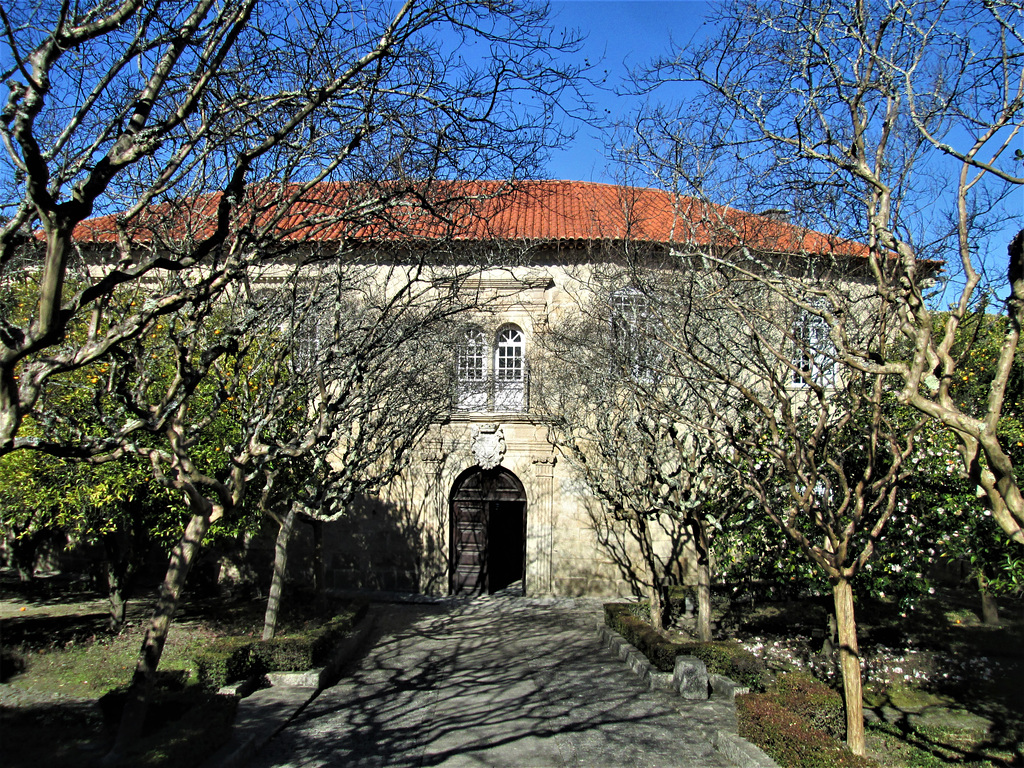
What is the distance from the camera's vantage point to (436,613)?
14.7m

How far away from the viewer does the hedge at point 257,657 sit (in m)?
8.02

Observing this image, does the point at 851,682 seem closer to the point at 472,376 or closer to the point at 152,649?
the point at 152,649

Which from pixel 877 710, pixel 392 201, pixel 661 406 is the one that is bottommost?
pixel 877 710

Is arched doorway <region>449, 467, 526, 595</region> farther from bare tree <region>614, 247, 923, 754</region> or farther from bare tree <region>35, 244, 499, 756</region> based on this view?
bare tree <region>614, 247, 923, 754</region>

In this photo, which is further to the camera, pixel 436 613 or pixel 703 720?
pixel 436 613

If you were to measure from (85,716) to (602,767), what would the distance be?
15.9ft

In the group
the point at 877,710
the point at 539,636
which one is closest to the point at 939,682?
the point at 877,710

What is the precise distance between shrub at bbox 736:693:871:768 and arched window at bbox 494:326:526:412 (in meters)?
10.6

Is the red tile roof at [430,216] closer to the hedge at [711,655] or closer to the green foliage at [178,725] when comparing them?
the green foliage at [178,725]

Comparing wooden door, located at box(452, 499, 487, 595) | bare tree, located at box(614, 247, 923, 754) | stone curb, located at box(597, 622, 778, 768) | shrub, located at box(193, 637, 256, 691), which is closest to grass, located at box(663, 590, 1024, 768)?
stone curb, located at box(597, 622, 778, 768)

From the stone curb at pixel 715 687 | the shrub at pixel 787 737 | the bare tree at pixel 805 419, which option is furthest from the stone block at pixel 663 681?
the bare tree at pixel 805 419

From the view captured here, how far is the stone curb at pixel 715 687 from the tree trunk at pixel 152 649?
4973 mm

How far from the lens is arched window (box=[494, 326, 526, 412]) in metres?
17.0

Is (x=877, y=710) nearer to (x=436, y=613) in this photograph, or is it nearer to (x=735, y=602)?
(x=735, y=602)
